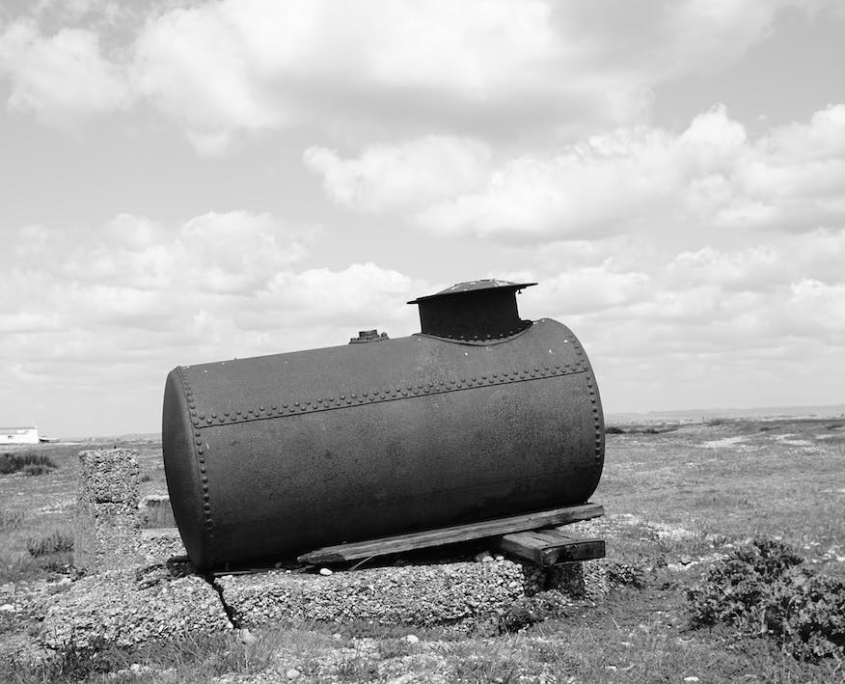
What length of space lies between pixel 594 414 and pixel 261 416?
3291 millimetres

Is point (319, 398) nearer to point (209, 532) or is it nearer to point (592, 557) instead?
point (209, 532)

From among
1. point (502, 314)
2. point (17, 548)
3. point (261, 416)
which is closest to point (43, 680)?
point (261, 416)

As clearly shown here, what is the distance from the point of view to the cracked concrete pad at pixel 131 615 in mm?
6867

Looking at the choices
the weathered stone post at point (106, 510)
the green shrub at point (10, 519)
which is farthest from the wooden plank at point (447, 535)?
the green shrub at point (10, 519)

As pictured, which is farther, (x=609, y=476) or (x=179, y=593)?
(x=609, y=476)

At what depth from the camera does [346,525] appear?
26.1 ft

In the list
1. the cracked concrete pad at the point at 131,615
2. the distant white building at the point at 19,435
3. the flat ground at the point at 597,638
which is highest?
the distant white building at the point at 19,435

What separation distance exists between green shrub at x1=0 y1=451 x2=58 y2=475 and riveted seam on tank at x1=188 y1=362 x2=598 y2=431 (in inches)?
928

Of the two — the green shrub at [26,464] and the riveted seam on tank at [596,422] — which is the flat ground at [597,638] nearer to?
the riveted seam on tank at [596,422]

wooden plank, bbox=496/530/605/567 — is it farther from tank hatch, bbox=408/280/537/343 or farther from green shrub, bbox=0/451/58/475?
green shrub, bbox=0/451/58/475

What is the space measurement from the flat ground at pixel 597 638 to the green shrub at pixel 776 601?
0.14 meters

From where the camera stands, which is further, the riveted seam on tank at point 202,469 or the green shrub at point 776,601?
the riveted seam on tank at point 202,469

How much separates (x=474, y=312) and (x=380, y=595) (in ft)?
9.75

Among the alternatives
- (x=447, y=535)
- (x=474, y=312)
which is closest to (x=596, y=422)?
(x=474, y=312)
